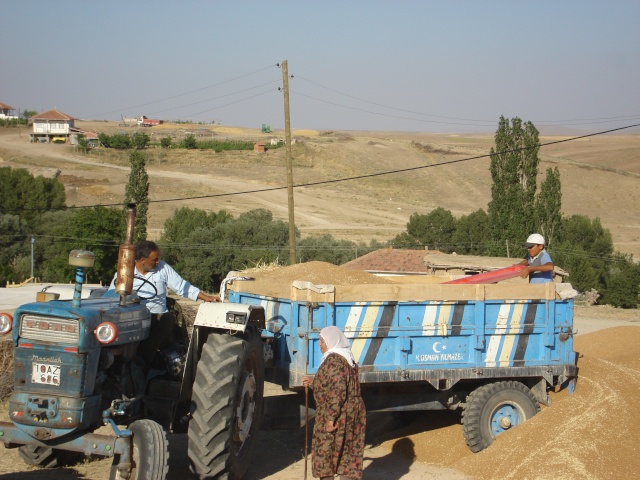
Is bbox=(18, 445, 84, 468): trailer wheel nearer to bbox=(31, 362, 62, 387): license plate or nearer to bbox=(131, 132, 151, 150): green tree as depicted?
bbox=(31, 362, 62, 387): license plate

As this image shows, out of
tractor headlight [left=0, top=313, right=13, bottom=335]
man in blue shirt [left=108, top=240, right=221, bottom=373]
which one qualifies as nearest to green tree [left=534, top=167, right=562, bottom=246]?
man in blue shirt [left=108, top=240, right=221, bottom=373]

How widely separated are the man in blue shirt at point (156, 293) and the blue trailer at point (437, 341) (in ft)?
2.05

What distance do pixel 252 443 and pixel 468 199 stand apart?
77.8 metres

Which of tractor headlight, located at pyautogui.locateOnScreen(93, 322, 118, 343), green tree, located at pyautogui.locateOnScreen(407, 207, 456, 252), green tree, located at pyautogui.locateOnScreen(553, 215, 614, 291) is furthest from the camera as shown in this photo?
green tree, located at pyautogui.locateOnScreen(407, 207, 456, 252)

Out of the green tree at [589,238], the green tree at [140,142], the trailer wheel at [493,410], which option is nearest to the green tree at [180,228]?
the green tree at [589,238]

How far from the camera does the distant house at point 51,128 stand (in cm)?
10466

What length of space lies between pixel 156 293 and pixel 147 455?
1785mm

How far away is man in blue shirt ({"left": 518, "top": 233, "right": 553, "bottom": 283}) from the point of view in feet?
32.8

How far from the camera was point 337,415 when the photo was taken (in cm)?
661

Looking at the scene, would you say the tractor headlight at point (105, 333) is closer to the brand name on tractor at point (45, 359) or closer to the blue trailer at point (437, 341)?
the brand name on tractor at point (45, 359)

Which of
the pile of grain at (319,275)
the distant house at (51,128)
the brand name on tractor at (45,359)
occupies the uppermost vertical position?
the distant house at (51,128)

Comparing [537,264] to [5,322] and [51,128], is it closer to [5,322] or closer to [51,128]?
[5,322]

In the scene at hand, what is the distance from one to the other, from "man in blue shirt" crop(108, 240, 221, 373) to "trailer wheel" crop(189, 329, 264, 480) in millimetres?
507

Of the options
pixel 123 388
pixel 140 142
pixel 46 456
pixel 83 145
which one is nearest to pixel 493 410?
pixel 123 388
